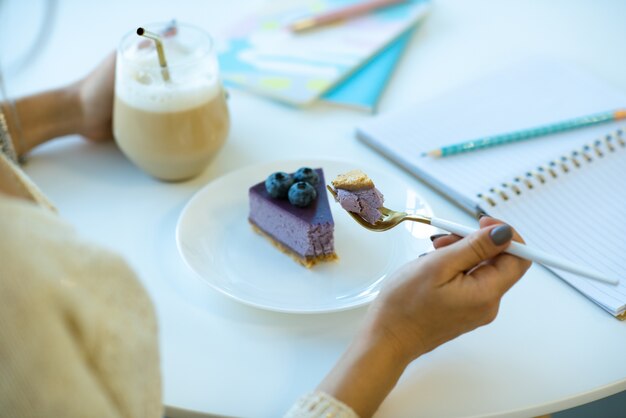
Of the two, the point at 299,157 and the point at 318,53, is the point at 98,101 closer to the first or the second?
the point at 299,157

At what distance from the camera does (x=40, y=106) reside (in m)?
1.22

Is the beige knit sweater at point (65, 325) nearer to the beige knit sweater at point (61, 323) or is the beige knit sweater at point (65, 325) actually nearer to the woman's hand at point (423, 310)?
the beige knit sweater at point (61, 323)

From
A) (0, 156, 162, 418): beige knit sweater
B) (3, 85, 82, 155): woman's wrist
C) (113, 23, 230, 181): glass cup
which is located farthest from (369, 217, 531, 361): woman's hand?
(3, 85, 82, 155): woman's wrist

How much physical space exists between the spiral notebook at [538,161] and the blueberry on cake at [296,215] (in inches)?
9.3

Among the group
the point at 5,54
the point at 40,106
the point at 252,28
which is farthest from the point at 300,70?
the point at 5,54

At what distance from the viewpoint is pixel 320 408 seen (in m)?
0.74

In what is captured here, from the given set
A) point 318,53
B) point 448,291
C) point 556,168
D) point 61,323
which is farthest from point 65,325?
point 318,53

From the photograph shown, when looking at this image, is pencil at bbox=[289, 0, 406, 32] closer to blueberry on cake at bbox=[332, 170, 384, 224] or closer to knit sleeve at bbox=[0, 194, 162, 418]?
blueberry on cake at bbox=[332, 170, 384, 224]

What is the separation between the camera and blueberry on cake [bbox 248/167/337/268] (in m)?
0.99

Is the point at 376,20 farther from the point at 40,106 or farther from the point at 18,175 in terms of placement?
the point at 18,175

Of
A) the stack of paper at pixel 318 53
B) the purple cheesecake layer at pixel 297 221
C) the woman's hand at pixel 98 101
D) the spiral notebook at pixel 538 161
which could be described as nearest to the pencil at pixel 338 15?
the stack of paper at pixel 318 53

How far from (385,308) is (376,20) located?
3.28 feet

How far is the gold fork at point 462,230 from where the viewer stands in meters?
0.73

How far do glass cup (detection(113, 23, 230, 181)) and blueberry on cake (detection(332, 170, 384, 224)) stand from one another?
28 centimetres
